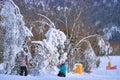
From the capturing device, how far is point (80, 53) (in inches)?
1273

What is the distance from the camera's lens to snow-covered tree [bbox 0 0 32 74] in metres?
20.9

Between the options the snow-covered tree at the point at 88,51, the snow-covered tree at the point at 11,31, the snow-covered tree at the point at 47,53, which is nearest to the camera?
the snow-covered tree at the point at 11,31

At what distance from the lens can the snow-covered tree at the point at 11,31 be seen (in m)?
20.9

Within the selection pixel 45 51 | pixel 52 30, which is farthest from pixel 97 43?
pixel 45 51

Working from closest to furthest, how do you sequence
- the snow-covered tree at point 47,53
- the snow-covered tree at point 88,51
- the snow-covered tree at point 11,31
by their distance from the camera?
the snow-covered tree at point 11,31
the snow-covered tree at point 47,53
the snow-covered tree at point 88,51

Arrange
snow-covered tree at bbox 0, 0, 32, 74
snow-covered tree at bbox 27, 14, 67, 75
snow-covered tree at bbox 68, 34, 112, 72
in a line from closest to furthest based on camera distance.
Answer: snow-covered tree at bbox 0, 0, 32, 74
snow-covered tree at bbox 27, 14, 67, 75
snow-covered tree at bbox 68, 34, 112, 72

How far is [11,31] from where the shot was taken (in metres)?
21.0

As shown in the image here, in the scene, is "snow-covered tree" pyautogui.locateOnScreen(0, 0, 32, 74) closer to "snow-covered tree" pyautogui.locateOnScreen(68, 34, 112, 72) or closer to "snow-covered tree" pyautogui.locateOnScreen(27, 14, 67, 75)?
"snow-covered tree" pyautogui.locateOnScreen(27, 14, 67, 75)

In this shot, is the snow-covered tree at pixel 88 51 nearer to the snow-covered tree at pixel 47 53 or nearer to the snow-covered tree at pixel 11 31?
the snow-covered tree at pixel 47 53

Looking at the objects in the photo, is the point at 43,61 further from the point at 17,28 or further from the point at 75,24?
the point at 75,24

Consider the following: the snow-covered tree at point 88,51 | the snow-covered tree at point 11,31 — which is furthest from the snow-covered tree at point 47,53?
the snow-covered tree at point 88,51

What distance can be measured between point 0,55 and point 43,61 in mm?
2690

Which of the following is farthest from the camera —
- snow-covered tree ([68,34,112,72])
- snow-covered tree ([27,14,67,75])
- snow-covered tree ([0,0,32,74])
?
snow-covered tree ([68,34,112,72])

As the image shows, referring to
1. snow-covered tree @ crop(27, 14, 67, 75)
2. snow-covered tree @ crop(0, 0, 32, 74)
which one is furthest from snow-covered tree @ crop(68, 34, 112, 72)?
snow-covered tree @ crop(0, 0, 32, 74)
